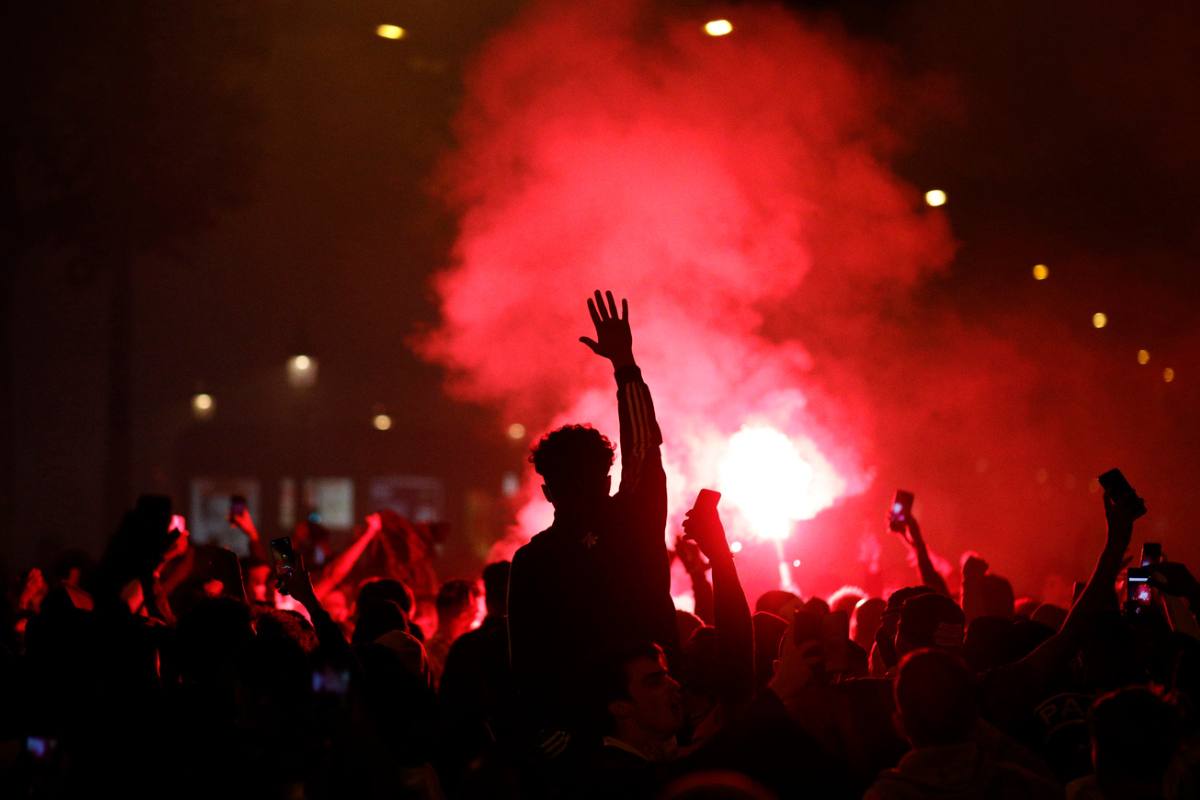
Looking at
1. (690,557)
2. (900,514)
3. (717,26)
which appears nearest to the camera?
(690,557)

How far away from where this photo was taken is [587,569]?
3.43 meters

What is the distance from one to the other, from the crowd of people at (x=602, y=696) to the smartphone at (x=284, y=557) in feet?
0.36

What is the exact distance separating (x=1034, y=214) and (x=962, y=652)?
13885 mm

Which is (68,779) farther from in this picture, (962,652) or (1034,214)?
(1034,214)

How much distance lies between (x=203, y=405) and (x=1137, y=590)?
4889 centimetres

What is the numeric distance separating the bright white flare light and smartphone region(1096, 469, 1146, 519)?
4913 millimetres

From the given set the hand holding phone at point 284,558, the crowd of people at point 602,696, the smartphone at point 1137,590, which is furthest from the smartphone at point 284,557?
the smartphone at point 1137,590

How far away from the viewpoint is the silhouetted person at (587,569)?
11.0 feet

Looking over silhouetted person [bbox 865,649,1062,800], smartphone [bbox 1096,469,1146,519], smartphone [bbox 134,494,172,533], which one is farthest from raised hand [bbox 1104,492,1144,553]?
smartphone [bbox 134,494,172,533]

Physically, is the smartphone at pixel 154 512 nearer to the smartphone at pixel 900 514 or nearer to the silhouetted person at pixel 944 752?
the silhouetted person at pixel 944 752

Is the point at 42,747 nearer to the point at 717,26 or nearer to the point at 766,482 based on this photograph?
the point at 766,482

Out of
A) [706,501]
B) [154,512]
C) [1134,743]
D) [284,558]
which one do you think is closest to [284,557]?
[284,558]

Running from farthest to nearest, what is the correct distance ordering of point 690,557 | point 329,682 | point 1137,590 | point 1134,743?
point 690,557 < point 1137,590 < point 1134,743 < point 329,682

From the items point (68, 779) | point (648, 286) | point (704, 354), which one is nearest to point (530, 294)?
point (648, 286)
